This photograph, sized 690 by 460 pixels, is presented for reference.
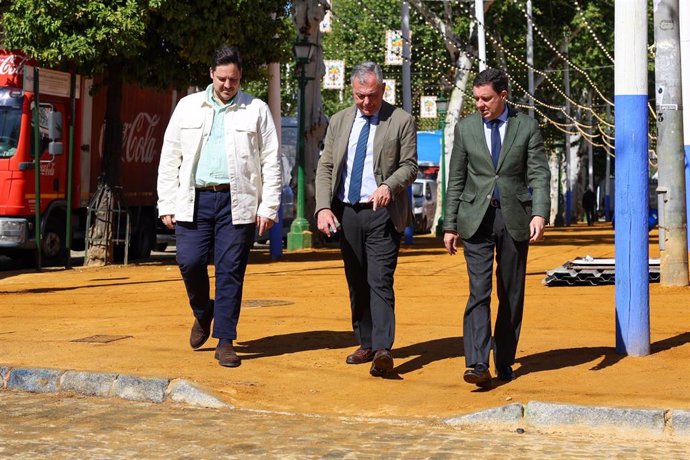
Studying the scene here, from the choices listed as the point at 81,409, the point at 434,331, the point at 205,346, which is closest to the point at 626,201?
the point at 434,331

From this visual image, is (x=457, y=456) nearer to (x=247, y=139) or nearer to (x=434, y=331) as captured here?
(x=247, y=139)

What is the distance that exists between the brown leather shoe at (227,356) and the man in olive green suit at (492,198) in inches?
67.8

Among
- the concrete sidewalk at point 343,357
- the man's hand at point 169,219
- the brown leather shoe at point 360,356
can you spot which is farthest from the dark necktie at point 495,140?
the man's hand at point 169,219

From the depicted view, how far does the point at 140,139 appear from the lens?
28.3 m

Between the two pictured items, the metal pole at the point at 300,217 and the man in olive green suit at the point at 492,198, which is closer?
the man in olive green suit at the point at 492,198

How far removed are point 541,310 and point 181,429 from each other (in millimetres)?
6666

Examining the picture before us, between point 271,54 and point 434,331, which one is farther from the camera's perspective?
point 271,54

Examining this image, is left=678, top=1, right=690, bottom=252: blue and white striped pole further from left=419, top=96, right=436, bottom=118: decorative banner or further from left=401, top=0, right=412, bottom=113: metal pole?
left=419, top=96, right=436, bottom=118: decorative banner

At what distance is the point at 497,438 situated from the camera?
25.4 ft

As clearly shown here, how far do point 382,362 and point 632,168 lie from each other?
228 centimetres

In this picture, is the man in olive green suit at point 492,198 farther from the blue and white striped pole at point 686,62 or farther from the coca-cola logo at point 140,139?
the coca-cola logo at point 140,139

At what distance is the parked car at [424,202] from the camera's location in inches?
1935

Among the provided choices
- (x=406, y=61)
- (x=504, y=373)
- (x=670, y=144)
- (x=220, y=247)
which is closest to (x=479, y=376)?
(x=504, y=373)

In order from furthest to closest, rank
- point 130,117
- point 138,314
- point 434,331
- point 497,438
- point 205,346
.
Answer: point 130,117, point 138,314, point 434,331, point 205,346, point 497,438
